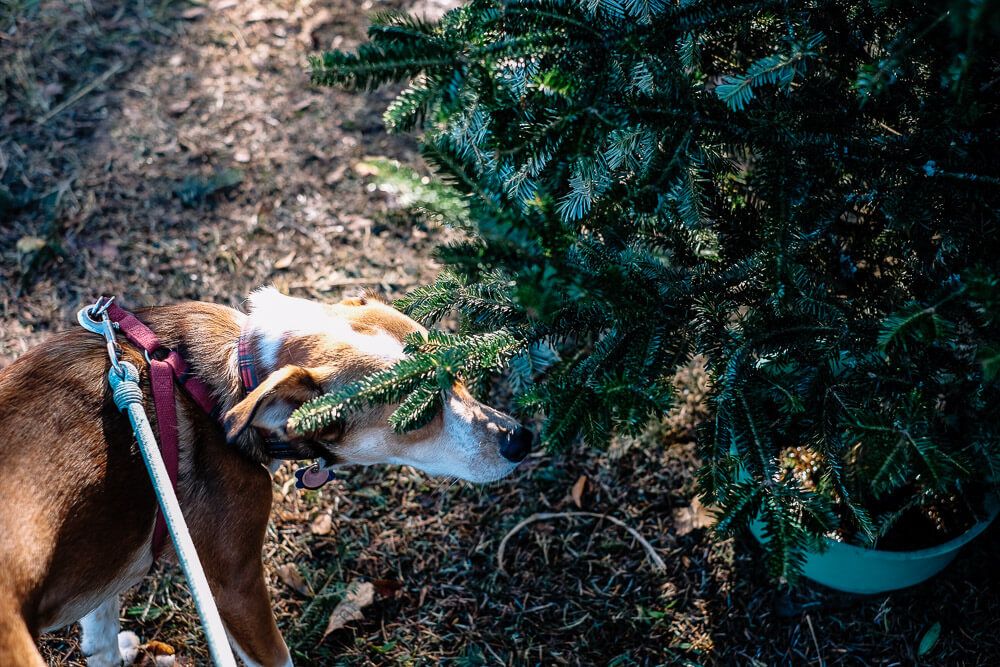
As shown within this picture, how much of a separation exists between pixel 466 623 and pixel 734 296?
175cm

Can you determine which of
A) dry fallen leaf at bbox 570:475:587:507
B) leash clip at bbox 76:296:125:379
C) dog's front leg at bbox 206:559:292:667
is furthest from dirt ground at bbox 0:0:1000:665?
leash clip at bbox 76:296:125:379

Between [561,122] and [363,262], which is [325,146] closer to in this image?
[363,262]

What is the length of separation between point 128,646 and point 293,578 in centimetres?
67

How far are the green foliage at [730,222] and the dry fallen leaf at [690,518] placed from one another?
36.2 inches

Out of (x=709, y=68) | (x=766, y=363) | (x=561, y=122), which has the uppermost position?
(x=709, y=68)

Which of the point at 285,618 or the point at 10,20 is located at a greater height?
the point at 10,20

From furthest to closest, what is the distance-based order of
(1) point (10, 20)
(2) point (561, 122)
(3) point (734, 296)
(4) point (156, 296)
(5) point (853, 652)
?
(1) point (10, 20) → (4) point (156, 296) → (5) point (853, 652) → (3) point (734, 296) → (2) point (561, 122)

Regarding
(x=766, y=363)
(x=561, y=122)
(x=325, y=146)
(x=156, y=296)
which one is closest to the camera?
(x=561, y=122)

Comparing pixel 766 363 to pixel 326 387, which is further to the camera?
pixel 326 387

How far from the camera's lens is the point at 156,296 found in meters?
4.05

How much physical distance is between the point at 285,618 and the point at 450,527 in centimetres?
78

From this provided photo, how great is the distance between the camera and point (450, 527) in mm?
3311

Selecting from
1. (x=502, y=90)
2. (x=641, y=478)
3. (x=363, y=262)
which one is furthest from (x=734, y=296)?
(x=363, y=262)

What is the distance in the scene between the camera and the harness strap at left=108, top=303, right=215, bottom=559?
8.00 ft
